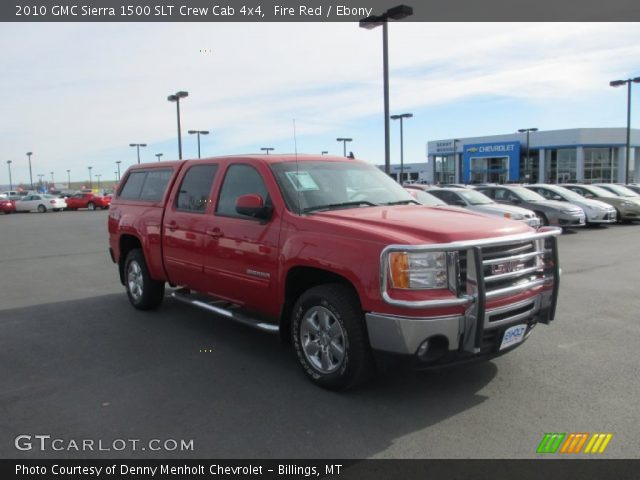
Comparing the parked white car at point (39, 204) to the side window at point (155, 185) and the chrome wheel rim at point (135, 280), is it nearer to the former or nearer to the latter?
the chrome wheel rim at point (135, 280)

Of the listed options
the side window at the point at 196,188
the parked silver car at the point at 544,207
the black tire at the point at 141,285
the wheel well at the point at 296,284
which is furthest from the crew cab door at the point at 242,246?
the parked silver car at the point at 544,207

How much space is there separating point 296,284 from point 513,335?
183cm

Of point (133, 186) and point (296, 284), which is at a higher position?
point (133, 186)

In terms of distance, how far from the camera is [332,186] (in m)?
5.32

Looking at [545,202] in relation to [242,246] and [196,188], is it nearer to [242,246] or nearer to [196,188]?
[196,188]

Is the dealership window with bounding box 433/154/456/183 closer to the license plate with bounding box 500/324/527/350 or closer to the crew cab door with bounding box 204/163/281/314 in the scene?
the crew cab door with bounding box 204/163/281/314

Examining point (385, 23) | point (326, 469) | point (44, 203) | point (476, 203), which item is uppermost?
point (385, 23)

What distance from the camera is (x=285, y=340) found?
193 inches

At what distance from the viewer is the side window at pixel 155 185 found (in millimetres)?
6809

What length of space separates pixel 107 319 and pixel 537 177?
69.9 meters

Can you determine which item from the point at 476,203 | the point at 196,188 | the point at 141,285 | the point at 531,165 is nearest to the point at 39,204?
the point at 476,203

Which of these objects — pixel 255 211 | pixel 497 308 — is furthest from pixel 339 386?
pixel 255 211

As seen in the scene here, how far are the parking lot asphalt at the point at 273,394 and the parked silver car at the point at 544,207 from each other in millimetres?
10678

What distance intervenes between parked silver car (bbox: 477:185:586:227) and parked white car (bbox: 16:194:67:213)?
114 feet
